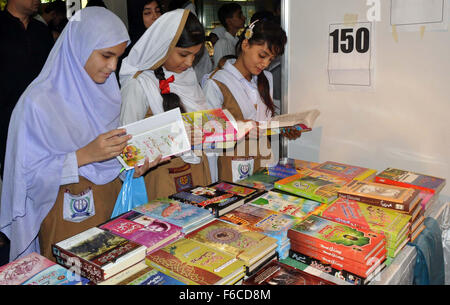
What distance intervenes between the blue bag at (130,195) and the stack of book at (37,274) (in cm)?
65

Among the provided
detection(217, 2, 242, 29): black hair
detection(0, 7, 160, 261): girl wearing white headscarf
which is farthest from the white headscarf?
detection(217, 2, 242, 29): black hair

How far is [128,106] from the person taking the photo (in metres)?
1.83

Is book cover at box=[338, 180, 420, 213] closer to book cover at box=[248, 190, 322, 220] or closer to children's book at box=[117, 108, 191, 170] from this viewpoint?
book cover at box=[248, 190, 322, 220]

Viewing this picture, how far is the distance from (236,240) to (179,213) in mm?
275

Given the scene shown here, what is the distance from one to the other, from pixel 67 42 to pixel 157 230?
3.01 feet

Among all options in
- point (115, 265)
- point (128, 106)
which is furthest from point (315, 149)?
point (115, 265)

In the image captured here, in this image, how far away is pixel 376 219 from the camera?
134 centimetres

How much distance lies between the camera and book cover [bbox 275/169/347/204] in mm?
1551

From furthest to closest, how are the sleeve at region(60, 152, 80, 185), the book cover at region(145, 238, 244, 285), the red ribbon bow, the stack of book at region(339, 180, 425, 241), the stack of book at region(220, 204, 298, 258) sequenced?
the red ribbon bow → the sleeve at region(60, 152, 80, 185) → the stack of book at region(339, 180, 425, 241) → the stack of book at region(220, 204, 298, 258) → the book cover at region(145, 238, 244, 285)

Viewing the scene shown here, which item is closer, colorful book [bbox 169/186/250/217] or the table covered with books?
the table covered with books

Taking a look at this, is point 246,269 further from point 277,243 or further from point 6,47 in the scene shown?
point 6,47

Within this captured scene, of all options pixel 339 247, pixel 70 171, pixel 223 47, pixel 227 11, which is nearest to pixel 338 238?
pixel 339 247

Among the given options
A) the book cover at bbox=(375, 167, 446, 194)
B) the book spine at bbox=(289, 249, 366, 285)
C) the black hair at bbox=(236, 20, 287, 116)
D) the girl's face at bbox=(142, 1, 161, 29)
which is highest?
the girl's face at bbox=(142, 1, 161, 29)

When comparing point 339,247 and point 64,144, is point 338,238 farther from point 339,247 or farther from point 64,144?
point 64,144
